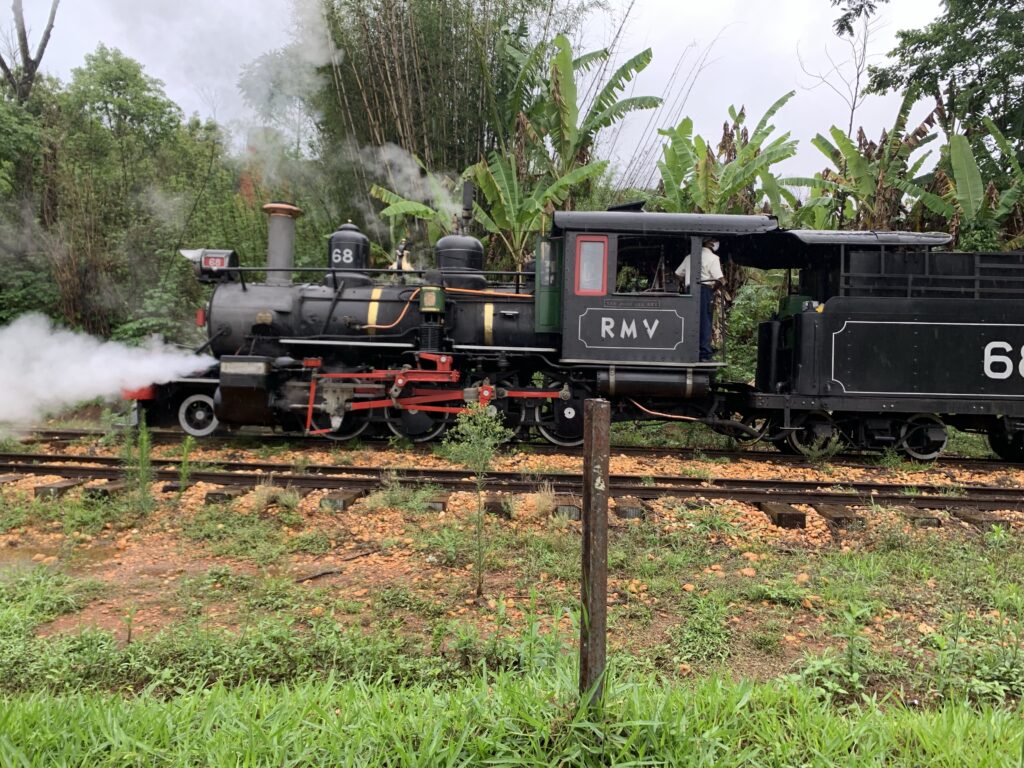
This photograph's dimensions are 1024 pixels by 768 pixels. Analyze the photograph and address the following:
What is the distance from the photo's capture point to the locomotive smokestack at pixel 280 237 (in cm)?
885

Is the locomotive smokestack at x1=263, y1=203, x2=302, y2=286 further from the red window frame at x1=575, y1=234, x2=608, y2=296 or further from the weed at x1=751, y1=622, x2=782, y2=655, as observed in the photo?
the weed at x1=751, y1=622, x2=782, y2=655

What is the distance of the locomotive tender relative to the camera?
7.29 meters

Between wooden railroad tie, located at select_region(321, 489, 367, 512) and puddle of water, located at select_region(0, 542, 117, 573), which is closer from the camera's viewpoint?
puddle of water, located at select_region(0, 542, 117, 573)

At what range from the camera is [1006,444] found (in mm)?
8172

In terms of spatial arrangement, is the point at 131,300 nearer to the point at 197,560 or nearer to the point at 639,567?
the point at 197,560

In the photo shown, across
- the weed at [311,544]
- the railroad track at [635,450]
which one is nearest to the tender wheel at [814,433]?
the railroad track at [635,450]

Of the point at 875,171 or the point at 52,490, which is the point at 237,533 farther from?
the point at 875,171

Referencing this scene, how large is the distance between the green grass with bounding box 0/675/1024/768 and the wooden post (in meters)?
0.12

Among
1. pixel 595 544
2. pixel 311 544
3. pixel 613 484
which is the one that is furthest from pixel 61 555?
pixel 613 484

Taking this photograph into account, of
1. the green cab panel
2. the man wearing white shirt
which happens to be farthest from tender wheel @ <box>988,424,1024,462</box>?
the green cab panel

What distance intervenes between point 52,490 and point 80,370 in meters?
3.39

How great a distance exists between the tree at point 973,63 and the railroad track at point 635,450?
8.95 m

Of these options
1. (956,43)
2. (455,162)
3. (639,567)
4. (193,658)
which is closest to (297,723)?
(193,658)

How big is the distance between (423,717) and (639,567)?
208 cm
